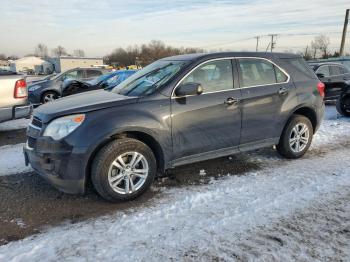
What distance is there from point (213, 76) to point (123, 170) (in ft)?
5.90

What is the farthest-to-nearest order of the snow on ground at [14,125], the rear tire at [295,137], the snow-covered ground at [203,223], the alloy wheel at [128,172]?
the snow on ground at [14,125] → the rear tire at [295,137] → the alloy wheel at [128,172] → the snow-covered ground at [203,223]

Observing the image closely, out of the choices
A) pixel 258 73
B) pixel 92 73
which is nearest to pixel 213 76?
pixel 258 73

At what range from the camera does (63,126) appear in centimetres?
381

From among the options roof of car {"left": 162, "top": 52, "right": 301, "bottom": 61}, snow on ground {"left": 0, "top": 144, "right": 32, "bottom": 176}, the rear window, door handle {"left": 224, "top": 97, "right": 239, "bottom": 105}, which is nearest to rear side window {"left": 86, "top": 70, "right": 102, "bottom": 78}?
snow on ground {"left": 0, "top": 144, "right": 32, "bottom": 176}

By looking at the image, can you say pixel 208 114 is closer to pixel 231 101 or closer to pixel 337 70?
pixel 231 101

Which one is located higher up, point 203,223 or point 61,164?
point 61,164

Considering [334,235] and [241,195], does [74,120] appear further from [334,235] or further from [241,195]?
[334,235]

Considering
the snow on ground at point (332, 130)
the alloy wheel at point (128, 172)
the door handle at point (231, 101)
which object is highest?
the door handle at point (231, 101)

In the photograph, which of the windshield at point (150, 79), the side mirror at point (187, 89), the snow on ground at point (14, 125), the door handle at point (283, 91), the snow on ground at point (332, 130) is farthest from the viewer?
the snow on ground at point (14, 125)

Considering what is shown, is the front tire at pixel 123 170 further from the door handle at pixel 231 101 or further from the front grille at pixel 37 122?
the door handle at pixel 231 101

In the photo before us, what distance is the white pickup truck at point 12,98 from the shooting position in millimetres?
6984

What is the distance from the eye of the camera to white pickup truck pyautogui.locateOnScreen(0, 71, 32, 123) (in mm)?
6984

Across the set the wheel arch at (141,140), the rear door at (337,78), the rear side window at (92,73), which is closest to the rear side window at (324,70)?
the rear door at (337,78)

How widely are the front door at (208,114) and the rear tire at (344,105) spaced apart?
6.06 m
